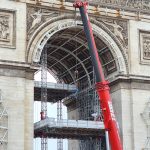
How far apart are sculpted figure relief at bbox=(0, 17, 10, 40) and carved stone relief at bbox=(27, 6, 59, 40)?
1423 mm

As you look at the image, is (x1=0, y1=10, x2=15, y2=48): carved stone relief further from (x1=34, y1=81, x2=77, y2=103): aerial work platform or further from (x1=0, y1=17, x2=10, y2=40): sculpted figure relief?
(x1=34, y1=81, x2=77, y2=103): aerial work platform

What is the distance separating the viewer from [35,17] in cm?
3372

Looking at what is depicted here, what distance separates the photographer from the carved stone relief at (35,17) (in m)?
33.4

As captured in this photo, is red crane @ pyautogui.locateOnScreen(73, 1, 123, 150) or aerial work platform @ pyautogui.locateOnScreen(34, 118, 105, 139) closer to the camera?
red crane @ pyautogui.locateOnScreen(73, 1, 123, 150)

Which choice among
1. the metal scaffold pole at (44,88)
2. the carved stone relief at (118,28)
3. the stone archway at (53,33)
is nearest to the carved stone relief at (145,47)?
the carved stone relief at (118,28)

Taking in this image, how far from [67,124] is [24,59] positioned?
15.9ft

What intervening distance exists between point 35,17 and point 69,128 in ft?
23.6

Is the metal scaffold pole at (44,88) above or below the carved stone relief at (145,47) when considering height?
below

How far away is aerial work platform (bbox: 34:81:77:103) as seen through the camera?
1477 inches

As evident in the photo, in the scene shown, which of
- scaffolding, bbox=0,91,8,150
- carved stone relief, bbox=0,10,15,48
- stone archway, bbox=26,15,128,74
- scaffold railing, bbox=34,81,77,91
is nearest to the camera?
scaffolding, bbox=0,91,8,150

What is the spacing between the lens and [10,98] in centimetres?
3150

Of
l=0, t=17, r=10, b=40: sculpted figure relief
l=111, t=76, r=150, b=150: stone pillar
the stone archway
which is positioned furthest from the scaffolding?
l=111, t=76, r=150, b=150: stone pillar

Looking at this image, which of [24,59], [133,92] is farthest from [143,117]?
[24,59]

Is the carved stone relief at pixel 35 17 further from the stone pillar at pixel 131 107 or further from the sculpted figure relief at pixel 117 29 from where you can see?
the stone pillar at pixel 131 107
